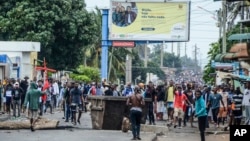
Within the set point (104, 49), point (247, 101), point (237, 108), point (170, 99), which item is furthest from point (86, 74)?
point (247, 101)

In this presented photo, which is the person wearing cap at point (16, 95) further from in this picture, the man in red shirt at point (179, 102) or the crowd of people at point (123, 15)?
the crowd of people at point (123, 15)

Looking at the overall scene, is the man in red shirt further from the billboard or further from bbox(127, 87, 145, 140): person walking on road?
the billboard

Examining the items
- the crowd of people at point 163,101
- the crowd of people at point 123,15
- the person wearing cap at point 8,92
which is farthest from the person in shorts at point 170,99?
the crowd of people at point 123,15

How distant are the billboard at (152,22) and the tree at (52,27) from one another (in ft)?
7.32

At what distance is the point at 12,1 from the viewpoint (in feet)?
159

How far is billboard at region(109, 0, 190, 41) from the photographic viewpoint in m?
48.2

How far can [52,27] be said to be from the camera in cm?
4728

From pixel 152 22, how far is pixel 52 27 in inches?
270

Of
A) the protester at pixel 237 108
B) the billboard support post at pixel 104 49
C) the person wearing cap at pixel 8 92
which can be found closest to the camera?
the protester at pixel 237 108

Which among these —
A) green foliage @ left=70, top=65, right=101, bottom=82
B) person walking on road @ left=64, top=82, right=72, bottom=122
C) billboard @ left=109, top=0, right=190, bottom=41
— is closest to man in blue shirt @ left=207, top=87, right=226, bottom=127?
person walking on road @ left=64, top=82, right=72, bottom=122

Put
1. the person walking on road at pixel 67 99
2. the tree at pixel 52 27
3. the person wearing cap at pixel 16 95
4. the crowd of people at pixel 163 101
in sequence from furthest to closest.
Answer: the tree at pixel 52 27 → the person wearing cap at pixel 16 95 → the person walking on road at pixel 67 99 → the crowd of people at pixel 163 101

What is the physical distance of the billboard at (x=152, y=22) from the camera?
48.2 meters

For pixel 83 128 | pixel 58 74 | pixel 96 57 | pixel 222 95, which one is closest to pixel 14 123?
pixel 83 128

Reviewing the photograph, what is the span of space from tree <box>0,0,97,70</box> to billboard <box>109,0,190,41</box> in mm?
2232
